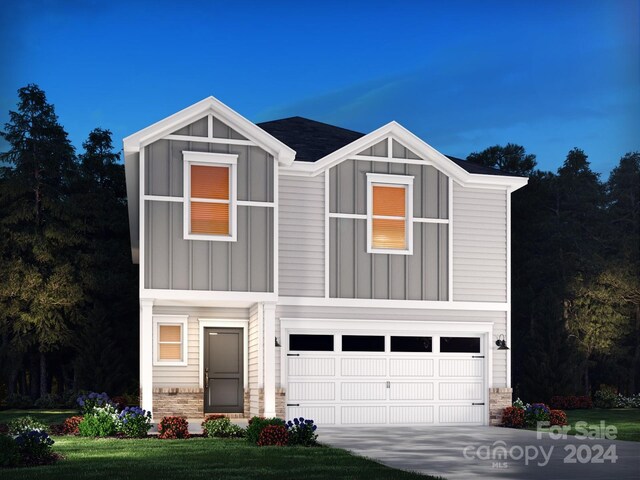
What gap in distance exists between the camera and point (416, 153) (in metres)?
21.5

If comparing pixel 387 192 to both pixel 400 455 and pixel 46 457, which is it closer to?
pixel 400 455

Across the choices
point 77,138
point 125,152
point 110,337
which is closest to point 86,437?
point 125,152

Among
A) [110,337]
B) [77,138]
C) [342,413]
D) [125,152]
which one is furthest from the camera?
[77,138]

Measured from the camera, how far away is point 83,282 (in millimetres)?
32562

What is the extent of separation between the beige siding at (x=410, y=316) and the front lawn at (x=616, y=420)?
2430mm

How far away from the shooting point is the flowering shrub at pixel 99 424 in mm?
16703

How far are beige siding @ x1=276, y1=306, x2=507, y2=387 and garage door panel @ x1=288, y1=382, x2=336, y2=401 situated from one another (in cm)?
64

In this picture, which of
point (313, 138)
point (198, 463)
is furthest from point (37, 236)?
point (198, 463)

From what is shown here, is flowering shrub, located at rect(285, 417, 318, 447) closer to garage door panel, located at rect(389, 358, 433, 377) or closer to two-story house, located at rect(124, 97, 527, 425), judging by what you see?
two-story house, located at rect(124, 97, 527, 425)

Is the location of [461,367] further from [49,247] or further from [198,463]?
[49,247]

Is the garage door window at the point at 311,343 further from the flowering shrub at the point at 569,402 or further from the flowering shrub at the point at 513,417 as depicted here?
the flowering shrub at the point at 569,402

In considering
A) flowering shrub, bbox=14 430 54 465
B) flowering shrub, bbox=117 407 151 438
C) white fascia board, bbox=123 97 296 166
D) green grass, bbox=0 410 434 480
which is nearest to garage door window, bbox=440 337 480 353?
white fascia board, bbox=123 97 296 166

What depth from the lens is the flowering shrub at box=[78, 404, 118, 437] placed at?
→ 16.7m

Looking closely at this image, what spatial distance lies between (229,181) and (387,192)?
4056 mm
